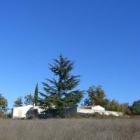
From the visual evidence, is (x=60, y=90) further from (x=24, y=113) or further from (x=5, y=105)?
(x=5, y=105)

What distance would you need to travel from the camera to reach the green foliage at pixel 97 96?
98.9m

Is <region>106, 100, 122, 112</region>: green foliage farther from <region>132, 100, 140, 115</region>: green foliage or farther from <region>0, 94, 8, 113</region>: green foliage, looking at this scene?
<region>0, 94, 8, 113</region>: green foliage

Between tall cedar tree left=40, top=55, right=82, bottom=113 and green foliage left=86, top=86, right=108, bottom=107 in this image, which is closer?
tall cedar tree left=40, top=55, right=82, bottom=113

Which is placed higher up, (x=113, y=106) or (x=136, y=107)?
(x=113, y=106)

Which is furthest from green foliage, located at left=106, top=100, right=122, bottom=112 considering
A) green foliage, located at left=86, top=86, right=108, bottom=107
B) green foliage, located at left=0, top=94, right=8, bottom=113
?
green foliage, located at left=0, top=94, right=8, bottom=113

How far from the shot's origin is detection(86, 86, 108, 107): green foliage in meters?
98.9

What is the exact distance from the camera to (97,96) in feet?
328

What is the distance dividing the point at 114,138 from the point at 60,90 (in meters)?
54.1

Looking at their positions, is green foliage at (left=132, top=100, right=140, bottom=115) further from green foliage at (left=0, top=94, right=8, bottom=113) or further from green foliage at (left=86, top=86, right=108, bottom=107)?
green foliage at (left=0, top=94, right=8, bottom=113)

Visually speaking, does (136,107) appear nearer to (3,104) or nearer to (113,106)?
(113,106)

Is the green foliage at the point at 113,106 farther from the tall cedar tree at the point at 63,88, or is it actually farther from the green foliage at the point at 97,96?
the tall cedar tree at the point at 63,88

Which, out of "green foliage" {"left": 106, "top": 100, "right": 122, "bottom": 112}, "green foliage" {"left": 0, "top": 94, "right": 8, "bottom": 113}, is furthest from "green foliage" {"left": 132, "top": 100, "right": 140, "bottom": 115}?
"green foliage" {"left": 0, "top": 94, "right": 8, "bottom": 113}

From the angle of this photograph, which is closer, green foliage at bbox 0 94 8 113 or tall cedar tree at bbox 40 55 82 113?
tall cedar tree at bbox 40 55 82 113

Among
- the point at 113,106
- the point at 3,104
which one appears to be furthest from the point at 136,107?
the point at 3,104
